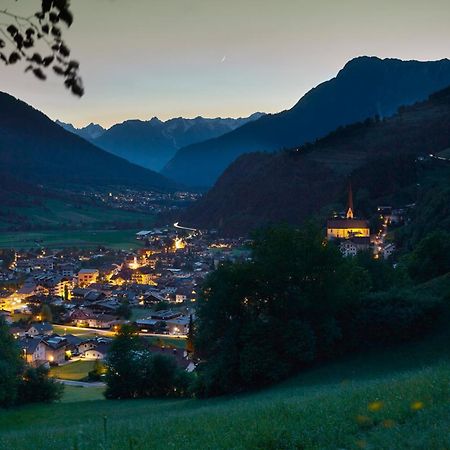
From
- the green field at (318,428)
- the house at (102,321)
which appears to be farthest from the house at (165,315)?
the green field at (318,428)

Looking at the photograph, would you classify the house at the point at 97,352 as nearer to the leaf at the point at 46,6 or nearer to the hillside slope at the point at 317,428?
the hillside slope at the point at 317,428

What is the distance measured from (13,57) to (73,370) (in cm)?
4699

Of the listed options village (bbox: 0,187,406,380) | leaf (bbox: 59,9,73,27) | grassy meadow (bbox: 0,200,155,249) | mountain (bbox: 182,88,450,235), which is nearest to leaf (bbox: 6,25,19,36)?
leaf (bbox: 59,9,73,27)

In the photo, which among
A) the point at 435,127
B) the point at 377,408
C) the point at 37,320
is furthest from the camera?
the point at 435,127

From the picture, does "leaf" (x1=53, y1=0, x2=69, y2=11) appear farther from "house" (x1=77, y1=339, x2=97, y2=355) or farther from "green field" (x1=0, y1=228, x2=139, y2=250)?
"green field" (x1=0, y1=228, x2=139, y2=250)

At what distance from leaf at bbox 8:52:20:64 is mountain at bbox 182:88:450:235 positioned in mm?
88404

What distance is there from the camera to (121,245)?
125 metres

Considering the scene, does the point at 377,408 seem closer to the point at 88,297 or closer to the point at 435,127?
the point at 88,297

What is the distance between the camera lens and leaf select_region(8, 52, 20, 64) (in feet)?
13.6

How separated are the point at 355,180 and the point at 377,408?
317 ft

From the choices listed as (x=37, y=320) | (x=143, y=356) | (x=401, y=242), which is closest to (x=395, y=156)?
(x=401, y=242)

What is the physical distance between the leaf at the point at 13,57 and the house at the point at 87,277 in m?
91.7

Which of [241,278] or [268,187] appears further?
[268,187]

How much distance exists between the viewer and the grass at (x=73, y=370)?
44.8 meters
